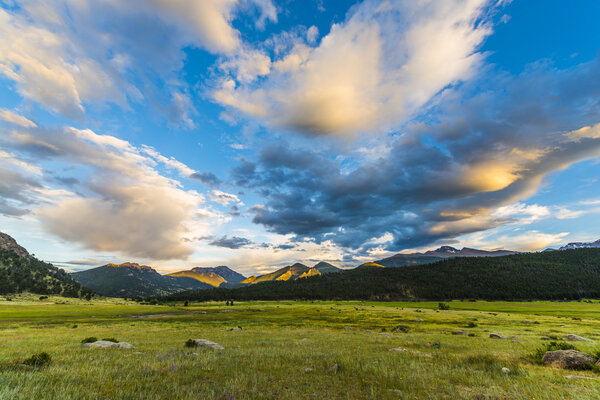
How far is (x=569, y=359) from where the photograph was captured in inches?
568

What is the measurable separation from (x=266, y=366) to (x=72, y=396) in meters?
8.93

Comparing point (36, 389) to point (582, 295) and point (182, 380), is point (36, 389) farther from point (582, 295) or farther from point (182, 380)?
point (582, 295)

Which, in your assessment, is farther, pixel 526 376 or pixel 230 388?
pixel 526 376

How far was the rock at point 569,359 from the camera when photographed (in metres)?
13.9

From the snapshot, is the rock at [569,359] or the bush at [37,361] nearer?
the bush at [37,361]

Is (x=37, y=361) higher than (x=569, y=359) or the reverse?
higher

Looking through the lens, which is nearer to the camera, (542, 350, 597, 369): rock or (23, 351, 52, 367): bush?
(23, 351, 52, 367): bush

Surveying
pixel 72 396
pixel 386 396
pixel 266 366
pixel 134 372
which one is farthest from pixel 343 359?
pixel 72 396

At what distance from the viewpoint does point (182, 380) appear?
10258mm

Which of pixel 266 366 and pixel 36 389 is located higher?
pixel 36 389

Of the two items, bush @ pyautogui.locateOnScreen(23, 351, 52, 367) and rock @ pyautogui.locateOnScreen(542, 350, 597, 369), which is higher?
bush @ pyautogui.locateOnScreen(23, 351, 52, 367)

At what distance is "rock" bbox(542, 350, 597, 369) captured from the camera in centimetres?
1391

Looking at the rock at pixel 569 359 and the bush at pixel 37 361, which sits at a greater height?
the bush at pixel 37 361

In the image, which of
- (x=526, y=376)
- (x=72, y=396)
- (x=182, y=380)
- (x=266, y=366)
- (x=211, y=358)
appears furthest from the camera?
(x=211, y=358)
